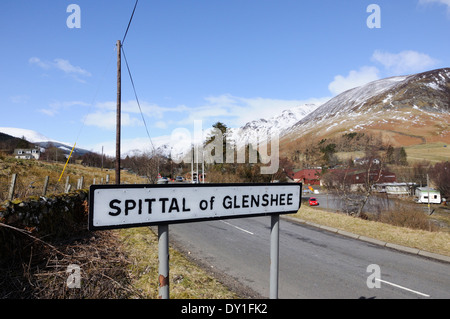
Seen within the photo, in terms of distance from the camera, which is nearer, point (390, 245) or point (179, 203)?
point (179, 203)

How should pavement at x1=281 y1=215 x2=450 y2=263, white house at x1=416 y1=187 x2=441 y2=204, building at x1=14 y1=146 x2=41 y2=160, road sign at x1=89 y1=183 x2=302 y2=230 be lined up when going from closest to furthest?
road sign at x1=89 y1=183 x2=302 y2=230 < pavement at x1=281 y1=215 x2=450 y2=263 < white house at x1=416 y1=187 x2=441 y2=204 < building at x1=14 y1=146 x2=41 y2=160

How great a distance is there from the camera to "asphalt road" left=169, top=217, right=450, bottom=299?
5492 mm

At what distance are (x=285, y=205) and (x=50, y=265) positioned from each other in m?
4.19

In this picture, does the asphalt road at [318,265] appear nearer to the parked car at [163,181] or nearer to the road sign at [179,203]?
the road sign at [179,203]

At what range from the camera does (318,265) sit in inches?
281

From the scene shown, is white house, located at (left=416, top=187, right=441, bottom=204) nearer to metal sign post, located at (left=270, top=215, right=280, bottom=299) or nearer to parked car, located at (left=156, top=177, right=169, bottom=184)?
metal sign post, located at (left=270, top=215, right=280, bottom=299)

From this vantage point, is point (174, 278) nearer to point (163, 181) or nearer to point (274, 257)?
point (274, 257)

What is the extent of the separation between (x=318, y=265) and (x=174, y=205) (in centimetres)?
653

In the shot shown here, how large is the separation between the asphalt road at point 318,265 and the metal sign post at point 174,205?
3533 millimetres

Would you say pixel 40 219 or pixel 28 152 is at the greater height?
pixel 28 152

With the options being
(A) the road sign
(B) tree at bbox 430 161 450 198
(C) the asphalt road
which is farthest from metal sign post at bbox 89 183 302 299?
(B) tree at bbox 430 161 450 198

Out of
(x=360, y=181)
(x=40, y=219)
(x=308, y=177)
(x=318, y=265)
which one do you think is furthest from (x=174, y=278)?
(x=308, y=177)
